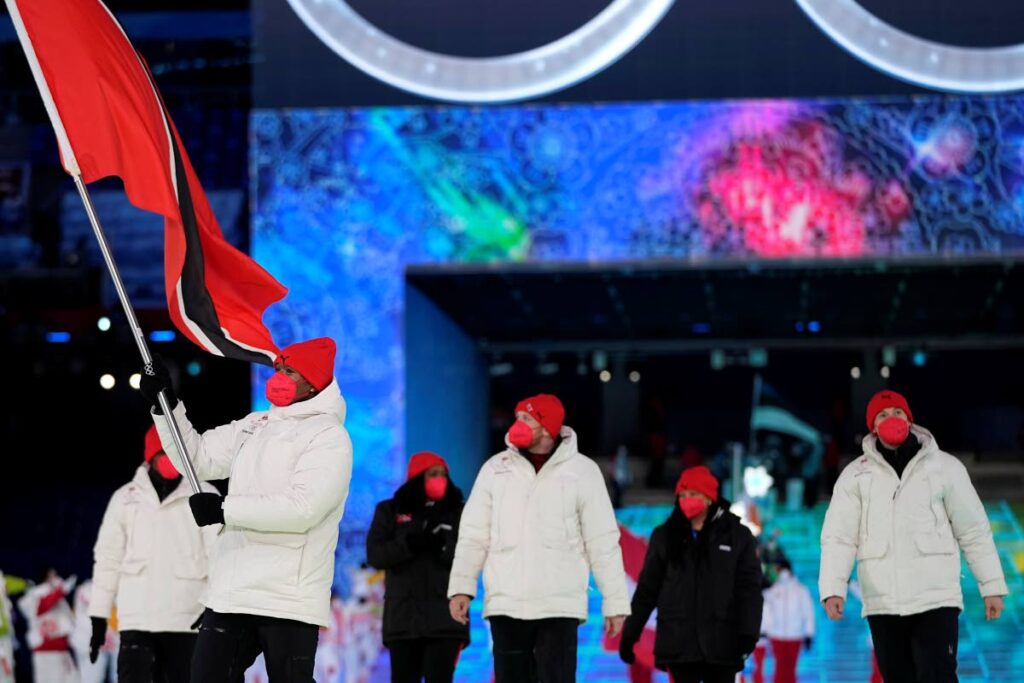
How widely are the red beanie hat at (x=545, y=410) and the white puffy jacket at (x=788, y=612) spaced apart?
4.47 m

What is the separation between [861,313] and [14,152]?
328 inches

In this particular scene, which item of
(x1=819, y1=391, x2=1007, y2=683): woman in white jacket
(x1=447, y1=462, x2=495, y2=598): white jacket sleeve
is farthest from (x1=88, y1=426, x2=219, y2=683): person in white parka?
(x1=819, y1=391, x2=1007, y2=683): woman in white jacket

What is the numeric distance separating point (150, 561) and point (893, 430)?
304 cm

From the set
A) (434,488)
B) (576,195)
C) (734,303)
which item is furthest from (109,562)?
(734,303)

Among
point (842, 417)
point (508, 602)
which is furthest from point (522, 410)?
point (842, 417)

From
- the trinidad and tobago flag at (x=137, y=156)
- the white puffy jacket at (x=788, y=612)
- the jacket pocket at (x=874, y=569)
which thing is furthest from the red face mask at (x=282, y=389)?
the white puffy jacket at (x=788, y=612)

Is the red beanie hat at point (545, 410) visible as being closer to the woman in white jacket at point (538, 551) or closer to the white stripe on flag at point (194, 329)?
the woman in white jacket at point (538, 551)

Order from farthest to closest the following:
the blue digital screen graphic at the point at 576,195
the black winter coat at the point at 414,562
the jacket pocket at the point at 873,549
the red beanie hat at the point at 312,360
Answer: the blue digital screen graphic at the point at 576,195 < the black winter coat at the point at 414,562 < the jacket pocket at the point at 873,549 < the red beanie hat at the point at 312,360

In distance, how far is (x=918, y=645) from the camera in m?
6.22

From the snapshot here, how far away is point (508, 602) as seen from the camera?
6078mm

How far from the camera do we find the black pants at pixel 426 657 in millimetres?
6918

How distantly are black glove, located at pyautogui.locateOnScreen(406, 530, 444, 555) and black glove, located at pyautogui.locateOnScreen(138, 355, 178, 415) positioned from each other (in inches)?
73.7

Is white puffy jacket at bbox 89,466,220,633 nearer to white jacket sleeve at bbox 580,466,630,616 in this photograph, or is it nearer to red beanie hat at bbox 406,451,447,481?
red beanie hat at bbox 406,451,447,481

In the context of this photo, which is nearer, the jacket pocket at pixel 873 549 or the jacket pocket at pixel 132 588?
the jacket pocket at pixel 873 549
